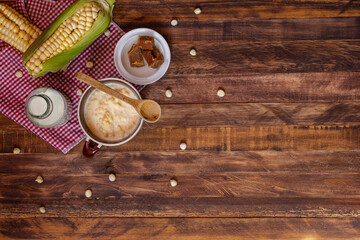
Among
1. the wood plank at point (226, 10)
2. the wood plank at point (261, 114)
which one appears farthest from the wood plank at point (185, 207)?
the wood plank at point (226, 10)

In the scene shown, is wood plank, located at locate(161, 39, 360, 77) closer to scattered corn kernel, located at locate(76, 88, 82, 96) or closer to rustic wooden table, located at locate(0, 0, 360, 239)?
rustic wooden table, located at locate(0, 0, 360, 239)

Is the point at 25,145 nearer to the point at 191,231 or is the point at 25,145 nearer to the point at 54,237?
the point at 54,237

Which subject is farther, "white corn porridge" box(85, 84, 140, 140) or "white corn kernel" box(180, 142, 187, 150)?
"white corn kernel" box(180, 142, 187, 150)

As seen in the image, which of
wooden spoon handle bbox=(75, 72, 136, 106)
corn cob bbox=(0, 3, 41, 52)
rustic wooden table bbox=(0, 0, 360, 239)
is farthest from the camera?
rustic wooden table bbox=(0, 0, 360, 239)

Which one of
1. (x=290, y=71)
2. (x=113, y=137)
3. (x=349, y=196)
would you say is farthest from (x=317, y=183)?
(x=113, y=137)

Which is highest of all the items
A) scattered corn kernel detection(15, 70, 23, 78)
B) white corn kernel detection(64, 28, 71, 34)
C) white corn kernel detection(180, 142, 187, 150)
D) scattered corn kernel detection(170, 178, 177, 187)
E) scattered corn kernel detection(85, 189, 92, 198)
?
white corn kernel detection(64, 28, 71, 34)

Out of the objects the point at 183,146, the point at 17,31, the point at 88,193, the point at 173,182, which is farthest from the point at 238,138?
the point at 17,31

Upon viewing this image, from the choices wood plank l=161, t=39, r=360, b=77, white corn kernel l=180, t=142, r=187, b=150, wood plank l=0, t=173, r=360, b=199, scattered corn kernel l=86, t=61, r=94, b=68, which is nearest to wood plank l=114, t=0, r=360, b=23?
wood plank l=161, t=39, r=360, b=77
